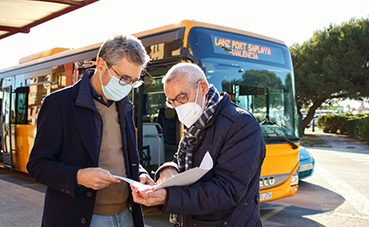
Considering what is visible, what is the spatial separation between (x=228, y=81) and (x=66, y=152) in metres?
3.98

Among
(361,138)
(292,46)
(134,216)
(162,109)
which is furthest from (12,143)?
(292,46)

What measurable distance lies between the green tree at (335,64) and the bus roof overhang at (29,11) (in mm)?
20916

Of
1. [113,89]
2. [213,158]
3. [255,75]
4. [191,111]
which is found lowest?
[213,158]

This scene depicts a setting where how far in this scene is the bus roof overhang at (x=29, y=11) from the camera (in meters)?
5.20

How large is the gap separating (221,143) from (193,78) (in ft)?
1.60

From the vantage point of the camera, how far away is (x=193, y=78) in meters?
2.28

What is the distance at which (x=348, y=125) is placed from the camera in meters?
25.2

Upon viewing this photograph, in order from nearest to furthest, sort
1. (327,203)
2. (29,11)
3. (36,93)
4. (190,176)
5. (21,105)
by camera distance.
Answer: (190,176)
(29,11)
(327,203)
(36,93)
(21,105)

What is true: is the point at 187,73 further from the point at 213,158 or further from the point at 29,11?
the point at 29,11

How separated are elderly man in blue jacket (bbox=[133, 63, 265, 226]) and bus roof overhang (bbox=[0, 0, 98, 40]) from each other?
3.46 meters

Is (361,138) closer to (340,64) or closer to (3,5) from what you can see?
(340,64)

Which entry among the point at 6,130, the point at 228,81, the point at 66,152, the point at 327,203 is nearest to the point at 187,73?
the point at 66,152

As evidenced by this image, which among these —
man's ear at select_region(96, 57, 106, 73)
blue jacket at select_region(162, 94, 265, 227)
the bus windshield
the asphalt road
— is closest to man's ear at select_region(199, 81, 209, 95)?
blue jacket at select_region(162, 94, 265, 227)

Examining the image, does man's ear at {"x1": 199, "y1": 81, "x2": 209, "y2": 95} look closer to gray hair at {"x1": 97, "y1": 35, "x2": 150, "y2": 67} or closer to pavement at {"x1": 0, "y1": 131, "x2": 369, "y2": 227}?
gray hair at {"x1": 97, "y1": 35, "x2": 150, "y2": 67}
